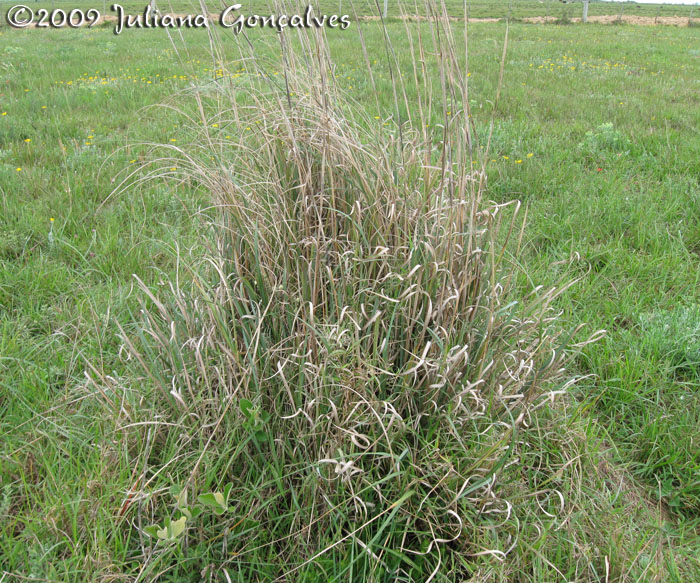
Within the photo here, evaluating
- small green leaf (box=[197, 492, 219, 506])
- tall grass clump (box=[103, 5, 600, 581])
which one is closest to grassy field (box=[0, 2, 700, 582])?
tall grass clump (box=[103, 5, 600, 581])

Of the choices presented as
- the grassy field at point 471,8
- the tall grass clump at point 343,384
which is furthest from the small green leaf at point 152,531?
the grassy field at point 471,8

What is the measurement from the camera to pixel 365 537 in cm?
160

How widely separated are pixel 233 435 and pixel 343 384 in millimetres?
370

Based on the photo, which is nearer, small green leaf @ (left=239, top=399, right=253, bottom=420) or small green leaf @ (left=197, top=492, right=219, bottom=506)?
small green leaf @ (left=197, top=492, right=219, bottom=506)

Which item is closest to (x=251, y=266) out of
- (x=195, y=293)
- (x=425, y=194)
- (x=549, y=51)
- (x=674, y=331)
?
(x=195, y=293)

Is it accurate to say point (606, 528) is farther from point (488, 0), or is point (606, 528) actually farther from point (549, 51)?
point (488, 0)

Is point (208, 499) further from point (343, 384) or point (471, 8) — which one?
point (471, 8)

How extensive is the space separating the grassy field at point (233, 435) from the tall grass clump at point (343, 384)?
0.03m

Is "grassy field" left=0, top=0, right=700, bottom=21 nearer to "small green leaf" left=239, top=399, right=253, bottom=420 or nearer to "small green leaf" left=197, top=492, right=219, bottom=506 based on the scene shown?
"small green leaf" left=239, top=399, right=253, bottom=420

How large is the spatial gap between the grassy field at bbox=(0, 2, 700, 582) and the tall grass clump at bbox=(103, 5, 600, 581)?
31mm

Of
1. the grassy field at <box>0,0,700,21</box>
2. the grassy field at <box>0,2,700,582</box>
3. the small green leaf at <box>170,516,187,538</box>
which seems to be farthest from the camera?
the grassy field at <box>0,0,700,21</box>

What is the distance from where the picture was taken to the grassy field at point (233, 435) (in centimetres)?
157

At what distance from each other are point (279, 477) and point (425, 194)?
117cm

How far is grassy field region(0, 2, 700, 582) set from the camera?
1.57 m
